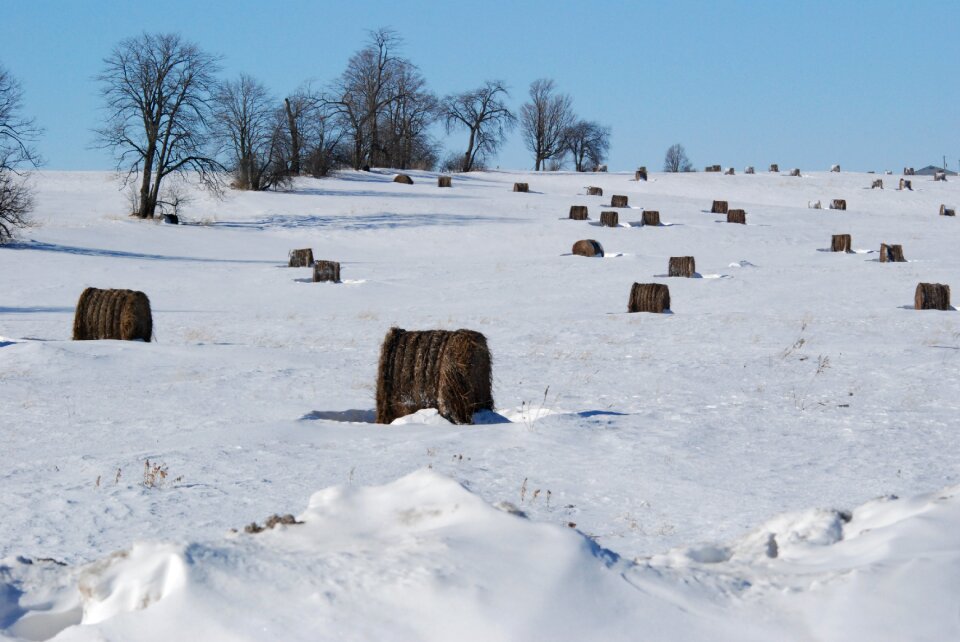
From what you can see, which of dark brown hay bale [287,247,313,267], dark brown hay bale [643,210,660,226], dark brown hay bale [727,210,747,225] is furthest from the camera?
dark brown hay bale [727,210,747,225]

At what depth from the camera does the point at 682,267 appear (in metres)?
26.6

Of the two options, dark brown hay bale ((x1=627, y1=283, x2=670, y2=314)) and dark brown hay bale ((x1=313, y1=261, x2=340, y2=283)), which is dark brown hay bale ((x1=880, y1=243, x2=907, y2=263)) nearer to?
dark brown hay bale ((x1=627, y1=283, x2=670, y2=314))

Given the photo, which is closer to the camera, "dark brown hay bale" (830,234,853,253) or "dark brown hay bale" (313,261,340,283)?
"dark brown hay bale" (313,261,340,283)

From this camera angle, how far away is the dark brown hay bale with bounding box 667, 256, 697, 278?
26.5 metres

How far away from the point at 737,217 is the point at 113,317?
30551 mm

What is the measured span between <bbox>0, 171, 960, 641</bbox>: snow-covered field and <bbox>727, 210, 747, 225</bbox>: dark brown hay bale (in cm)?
1624

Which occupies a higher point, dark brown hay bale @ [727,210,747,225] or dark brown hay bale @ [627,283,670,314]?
dark brown hay bale @ [727,210,747,225]

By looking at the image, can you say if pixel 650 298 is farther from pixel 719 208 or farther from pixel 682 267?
pixel 719 208

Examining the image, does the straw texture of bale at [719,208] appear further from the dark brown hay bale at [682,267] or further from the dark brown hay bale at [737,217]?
the dark brown hay bale at [682,267]

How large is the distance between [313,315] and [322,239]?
17.4 metres

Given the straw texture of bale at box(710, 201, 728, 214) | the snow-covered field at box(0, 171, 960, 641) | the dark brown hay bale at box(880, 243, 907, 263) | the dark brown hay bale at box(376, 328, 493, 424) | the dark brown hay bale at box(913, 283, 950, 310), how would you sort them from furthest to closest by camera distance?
1. the straw texture of bale at box(710, 201, 728, 214)
2. the dark brown hay bale at box(880, 243, 907, 263)
3. the dark brown hay bale at box(913, 283, 950, 310)
4. the dark brown hay bale at box(376, 328, 493, 424)
5. the snow-covered field at box(0, 171, 960, 641)

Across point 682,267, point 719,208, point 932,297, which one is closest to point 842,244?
point 682,267

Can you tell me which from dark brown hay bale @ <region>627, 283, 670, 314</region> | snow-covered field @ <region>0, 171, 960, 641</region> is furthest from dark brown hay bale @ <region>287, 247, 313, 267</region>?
dark brown hay bale @ <region>627, 283, 670, 314</region>

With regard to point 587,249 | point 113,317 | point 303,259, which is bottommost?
point 113,317
